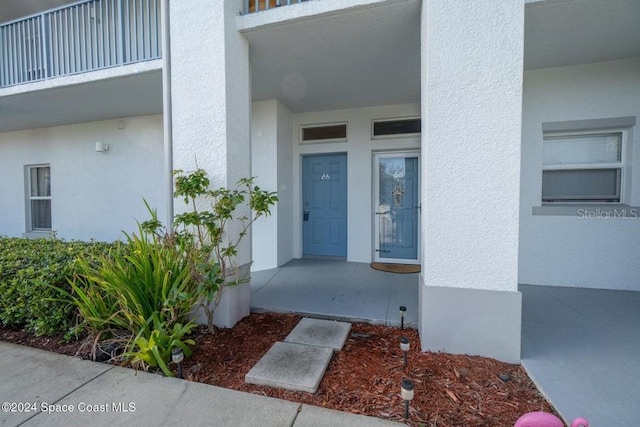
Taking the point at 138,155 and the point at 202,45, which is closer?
the point at 202,45

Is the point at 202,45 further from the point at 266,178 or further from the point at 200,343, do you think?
the point at 200,343

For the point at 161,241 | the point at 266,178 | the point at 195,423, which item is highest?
the point at 266,178

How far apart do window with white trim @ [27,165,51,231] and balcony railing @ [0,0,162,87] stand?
8.42ft

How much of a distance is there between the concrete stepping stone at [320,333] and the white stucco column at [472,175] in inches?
31.0

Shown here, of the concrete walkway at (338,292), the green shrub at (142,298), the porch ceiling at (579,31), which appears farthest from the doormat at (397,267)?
the porch ceiling at (579,31)

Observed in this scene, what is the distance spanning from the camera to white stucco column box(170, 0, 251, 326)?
118 inches

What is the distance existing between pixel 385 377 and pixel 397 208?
3.57 m

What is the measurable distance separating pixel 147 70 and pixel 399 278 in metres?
4.59

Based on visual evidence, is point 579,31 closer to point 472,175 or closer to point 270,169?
point 472,175

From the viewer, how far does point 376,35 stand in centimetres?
312

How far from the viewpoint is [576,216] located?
4.02 metres

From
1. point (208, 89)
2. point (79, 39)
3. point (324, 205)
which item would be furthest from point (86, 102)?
point (324, 205)

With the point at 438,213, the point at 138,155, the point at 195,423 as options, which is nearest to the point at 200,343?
the point at 195,423

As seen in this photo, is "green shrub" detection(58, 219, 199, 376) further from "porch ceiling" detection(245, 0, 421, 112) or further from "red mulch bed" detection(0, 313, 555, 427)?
"porch ceiling" detection(245, 0, 421, 112)
